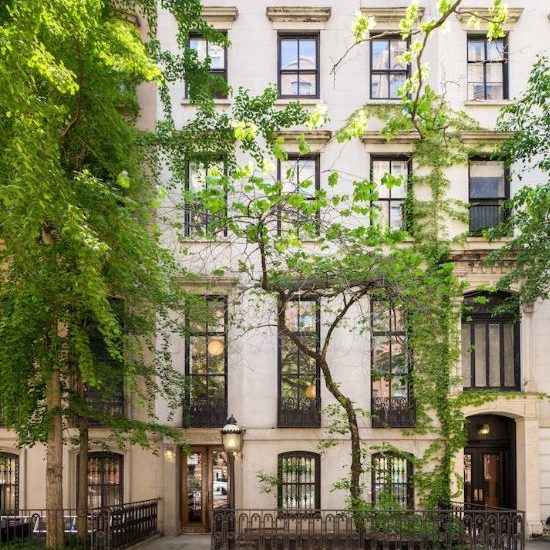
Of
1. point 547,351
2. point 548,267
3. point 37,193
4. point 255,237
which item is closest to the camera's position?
point 37,193

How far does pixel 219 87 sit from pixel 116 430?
8696mm

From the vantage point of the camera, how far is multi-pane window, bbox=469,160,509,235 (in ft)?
57.2

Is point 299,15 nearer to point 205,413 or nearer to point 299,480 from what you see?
point 205,413

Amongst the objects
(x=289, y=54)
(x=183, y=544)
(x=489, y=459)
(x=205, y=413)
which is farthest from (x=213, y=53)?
(x=489, y=459)

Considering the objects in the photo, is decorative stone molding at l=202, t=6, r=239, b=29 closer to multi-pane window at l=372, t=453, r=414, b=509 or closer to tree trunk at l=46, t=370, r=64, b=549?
tree trunk at l=46, t=370, r=64, b=549

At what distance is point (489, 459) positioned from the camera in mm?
17875

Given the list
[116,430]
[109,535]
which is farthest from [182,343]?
[109,535]

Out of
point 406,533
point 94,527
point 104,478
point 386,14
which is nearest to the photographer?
point 406,533

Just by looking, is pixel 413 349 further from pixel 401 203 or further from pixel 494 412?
pixel 401 203

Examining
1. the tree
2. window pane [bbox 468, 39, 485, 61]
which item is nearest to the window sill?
window pane [bbox 468, 39, 485, 61]

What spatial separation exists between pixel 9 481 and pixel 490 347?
→ 44.7ft

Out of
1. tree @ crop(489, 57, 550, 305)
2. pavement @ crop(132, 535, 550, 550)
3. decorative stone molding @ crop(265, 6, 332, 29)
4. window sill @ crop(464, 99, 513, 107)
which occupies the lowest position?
pavement @ crop(132, 535, 550, 550)

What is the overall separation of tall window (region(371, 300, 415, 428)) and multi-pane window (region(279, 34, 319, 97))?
6.38 m

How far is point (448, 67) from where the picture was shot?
17.4 metres
